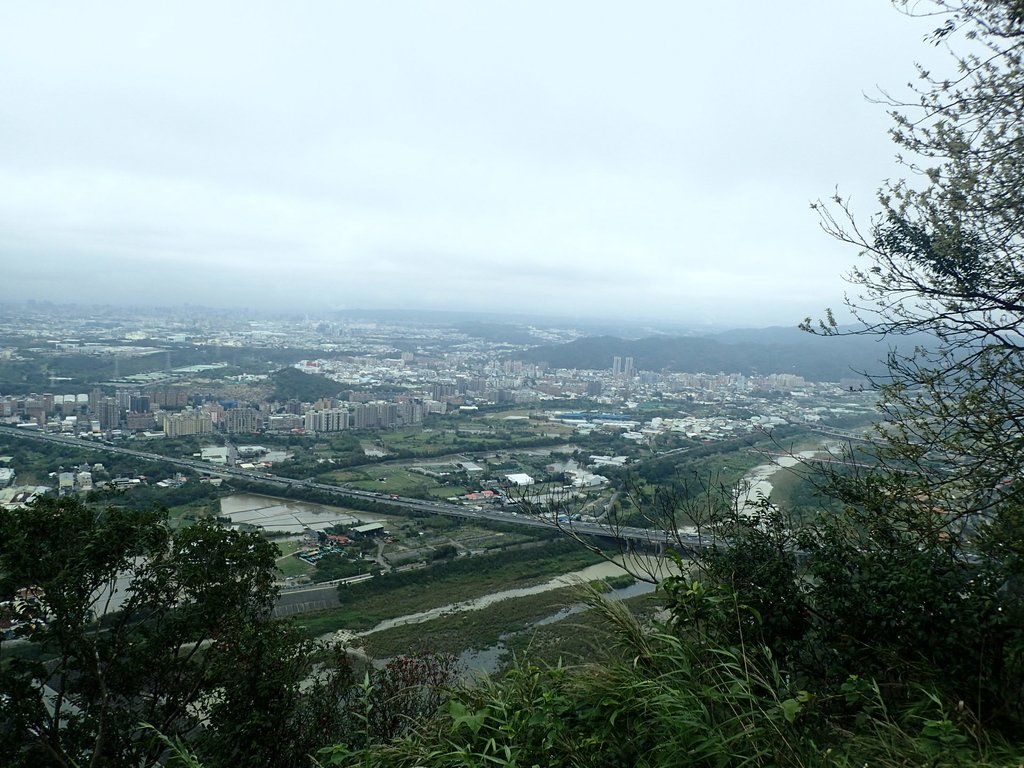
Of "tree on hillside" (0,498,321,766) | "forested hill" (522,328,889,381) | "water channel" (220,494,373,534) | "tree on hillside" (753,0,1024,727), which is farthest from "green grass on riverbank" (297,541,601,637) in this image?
"forested hill" (522,328,889,381)

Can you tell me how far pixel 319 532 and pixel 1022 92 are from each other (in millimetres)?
10723

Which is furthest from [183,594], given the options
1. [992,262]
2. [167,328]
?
[167,328]

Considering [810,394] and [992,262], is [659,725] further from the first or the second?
[810,394]

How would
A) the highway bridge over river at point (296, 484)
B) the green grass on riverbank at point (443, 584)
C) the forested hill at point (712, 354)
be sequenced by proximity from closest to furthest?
the green grass on riverbank at point (443, 584)
the highway bridge over river at point (296, 484)
the forested hill at point (712, 354)

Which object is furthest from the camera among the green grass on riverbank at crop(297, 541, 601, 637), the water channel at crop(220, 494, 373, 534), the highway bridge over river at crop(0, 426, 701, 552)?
the highway bridge over river at crop(0, 426, 701, 552)

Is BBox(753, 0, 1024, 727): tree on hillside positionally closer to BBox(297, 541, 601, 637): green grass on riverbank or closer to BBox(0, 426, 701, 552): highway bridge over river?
BBox(297, 541, 601, 637): green grass on riverbank

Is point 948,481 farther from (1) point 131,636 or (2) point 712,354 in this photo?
(2) point 712,354

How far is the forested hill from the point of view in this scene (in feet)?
76.7

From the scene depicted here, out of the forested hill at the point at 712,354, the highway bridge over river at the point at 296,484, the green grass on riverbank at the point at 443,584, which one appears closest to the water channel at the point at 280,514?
the highway bridge over river at the point at 296,484

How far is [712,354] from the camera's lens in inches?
1256

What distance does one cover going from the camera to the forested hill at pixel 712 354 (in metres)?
23.4

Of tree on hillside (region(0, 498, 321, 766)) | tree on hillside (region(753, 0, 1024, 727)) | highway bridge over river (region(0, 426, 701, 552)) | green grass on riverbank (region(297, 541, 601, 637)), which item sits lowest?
green grass on riverbank (region(297, 541, 601, 637))

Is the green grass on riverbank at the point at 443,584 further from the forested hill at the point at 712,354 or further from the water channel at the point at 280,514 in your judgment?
the forested hill at the point at 712,354

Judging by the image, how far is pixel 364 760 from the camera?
153 cm
